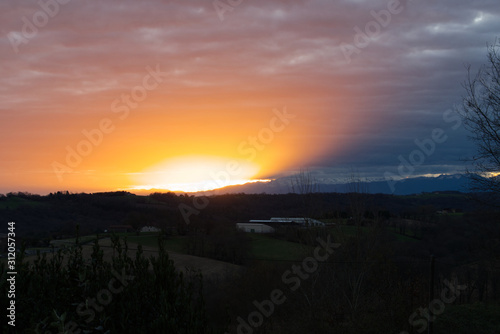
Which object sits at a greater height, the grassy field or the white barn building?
the white barn building

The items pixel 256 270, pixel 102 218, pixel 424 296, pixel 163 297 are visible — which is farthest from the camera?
pixel 102 218

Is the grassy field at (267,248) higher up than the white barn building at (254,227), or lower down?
lower down

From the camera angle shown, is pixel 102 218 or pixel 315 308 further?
pixel 102 218

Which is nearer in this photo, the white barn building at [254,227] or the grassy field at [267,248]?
the grassy field at [267,248]

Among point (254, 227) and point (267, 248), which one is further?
point (254, 227)

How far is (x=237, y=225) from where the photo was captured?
145ft

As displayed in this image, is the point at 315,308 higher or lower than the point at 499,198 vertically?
lower

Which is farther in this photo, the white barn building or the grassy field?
the white barn building

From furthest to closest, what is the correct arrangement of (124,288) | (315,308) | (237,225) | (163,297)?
(237,225) → (315,308) → (124,288) → (163,297)

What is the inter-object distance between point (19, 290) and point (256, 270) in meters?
23.0

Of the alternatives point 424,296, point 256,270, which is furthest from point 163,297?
point 256,270

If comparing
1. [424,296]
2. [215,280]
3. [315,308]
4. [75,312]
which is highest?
[75,312]

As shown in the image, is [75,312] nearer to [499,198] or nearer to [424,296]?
[424,296]

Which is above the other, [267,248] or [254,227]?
[254,227]
